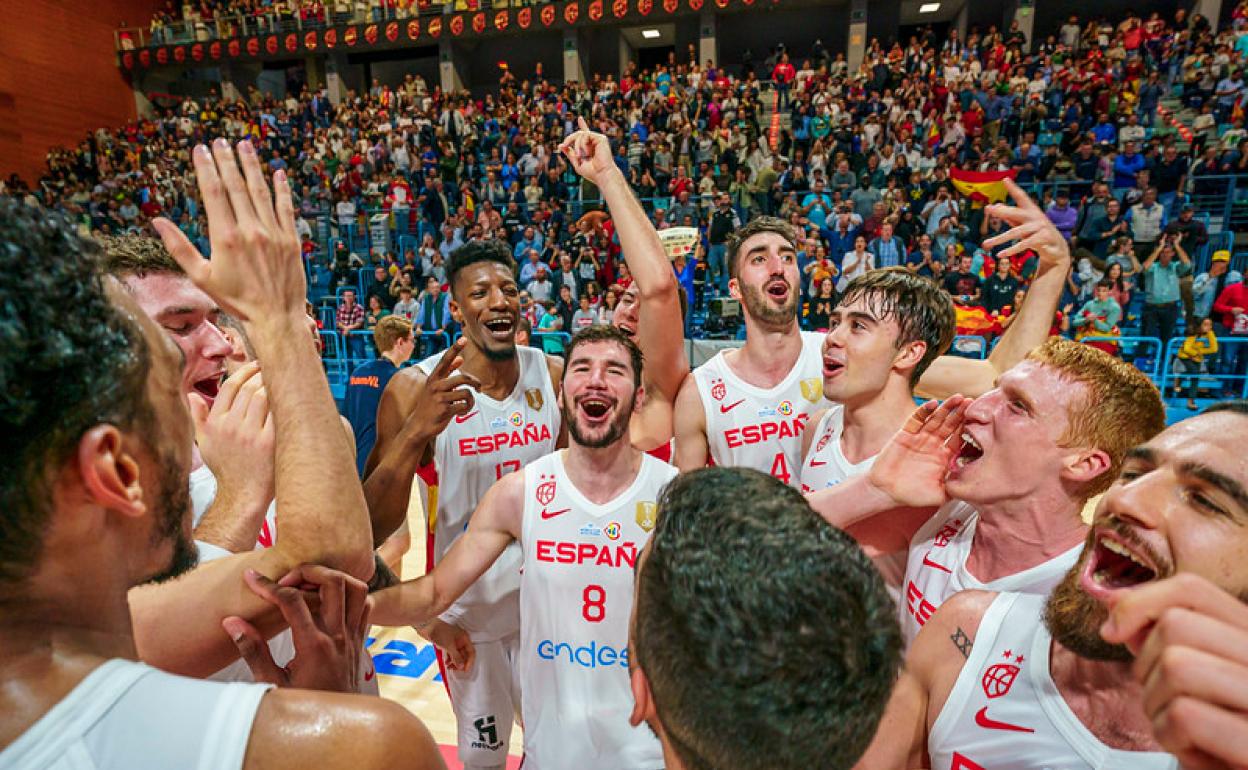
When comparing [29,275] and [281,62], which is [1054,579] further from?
[281,62]

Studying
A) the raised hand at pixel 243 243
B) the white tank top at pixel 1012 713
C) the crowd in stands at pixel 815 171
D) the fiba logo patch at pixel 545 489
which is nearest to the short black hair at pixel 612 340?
the fiba logo patch at pixel 545 489

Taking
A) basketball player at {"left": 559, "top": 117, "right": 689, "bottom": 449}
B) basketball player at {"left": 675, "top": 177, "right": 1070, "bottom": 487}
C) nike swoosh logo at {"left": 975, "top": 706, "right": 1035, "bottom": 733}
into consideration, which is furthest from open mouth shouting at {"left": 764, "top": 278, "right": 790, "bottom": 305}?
nike swoosh logo at {"left": 975, "top": 706, "right": 1035, "bottom": 733}

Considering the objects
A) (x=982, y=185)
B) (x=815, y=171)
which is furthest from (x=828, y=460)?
(x=815, y=171)

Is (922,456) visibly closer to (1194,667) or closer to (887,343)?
(887,343)

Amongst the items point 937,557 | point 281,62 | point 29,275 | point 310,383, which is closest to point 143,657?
point 310,383

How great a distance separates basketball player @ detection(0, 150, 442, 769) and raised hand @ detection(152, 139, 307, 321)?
2.0 inches

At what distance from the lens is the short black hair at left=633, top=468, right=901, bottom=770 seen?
3.41ft

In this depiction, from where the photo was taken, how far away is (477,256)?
163 inches

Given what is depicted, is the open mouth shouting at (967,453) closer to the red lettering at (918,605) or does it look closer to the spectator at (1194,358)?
the red lettering at (918,605)

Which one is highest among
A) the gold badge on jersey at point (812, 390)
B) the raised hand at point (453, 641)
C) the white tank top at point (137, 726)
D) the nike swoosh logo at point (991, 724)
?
the white tank top at point (137, 726)

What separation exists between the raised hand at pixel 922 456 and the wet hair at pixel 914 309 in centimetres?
68

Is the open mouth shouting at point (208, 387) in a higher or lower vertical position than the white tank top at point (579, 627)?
higher

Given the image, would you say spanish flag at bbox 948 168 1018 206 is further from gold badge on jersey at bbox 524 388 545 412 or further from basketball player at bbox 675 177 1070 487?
gold badge on jersey at bbox 524 388 545 412

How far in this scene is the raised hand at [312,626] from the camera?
1.33 meters
